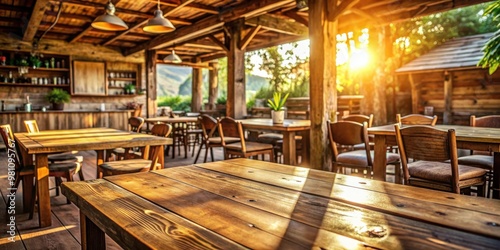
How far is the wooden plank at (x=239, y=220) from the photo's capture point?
2.61ft

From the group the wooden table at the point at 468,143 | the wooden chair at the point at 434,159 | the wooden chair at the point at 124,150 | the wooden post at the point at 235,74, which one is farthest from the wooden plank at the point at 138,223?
the wooden post at the point at 235,74

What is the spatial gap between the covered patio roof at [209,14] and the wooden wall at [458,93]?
5134 mm

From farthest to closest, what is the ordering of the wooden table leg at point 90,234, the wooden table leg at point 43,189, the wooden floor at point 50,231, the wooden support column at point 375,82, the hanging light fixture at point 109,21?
1. the wooden support column at point 375,82
2. the hanging light fixture at point 109,21
3. the wooden table leg at point 43,189
4. the wooden floor at point 50,231
5. the wooden table leg at point 90,234

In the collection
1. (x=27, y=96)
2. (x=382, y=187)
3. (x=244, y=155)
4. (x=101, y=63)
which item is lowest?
(x=244, y=155)

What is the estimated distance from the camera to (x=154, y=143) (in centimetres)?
302

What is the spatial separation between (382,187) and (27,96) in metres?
9.64

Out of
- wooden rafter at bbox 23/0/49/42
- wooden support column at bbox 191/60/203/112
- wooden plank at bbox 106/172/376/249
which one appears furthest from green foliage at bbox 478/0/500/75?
wooden support column at bbox 191/60/203/112

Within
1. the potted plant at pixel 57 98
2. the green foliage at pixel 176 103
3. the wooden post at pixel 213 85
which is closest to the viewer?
the potted plant at pixel 57 98

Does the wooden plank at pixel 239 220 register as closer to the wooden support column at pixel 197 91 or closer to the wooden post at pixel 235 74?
the wooden post at pixel 235 74

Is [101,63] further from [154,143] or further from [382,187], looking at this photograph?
[382,187]

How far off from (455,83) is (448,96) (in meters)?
0.43

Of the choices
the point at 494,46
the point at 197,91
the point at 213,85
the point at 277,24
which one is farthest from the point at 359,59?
the point at 494,46

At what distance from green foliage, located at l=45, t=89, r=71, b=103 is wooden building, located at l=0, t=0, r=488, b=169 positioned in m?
0.63

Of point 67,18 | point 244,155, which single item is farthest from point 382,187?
point 67,18
